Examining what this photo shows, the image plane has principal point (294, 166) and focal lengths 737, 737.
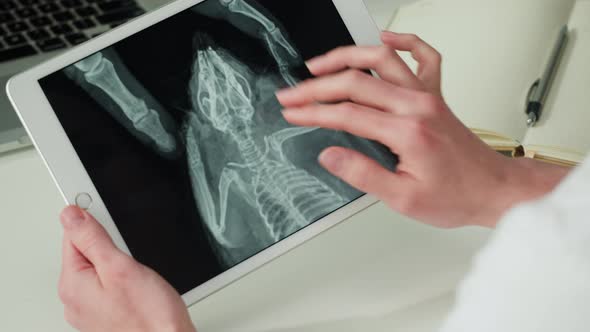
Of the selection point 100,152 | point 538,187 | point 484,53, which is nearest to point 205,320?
point 100,152

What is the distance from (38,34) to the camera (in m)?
0.90

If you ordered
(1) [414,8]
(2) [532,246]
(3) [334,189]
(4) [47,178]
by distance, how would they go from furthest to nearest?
(1) [414,8], (4) [47,178], (3) [334,189], (2) [532,246]

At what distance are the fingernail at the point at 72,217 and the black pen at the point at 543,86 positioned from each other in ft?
1.68

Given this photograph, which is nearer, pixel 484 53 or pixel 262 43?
pixel 262 43

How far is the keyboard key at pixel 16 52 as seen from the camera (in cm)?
88

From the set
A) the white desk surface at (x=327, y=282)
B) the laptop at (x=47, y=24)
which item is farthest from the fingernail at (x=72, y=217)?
the laptop at (x=47, y=24)

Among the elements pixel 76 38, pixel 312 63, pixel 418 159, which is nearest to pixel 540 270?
pixel 418 159

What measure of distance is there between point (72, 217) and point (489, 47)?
58cm

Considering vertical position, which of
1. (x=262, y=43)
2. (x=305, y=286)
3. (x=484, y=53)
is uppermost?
(x=262, y=43)

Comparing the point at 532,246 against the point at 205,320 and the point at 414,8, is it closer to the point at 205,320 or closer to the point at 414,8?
the point at 205,320

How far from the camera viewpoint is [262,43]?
2.26 ft

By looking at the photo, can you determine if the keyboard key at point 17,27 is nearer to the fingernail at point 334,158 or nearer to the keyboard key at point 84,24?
the keyboard key at point 84,24

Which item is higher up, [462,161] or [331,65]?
[331,65]

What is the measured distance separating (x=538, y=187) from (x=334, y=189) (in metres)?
0.18
